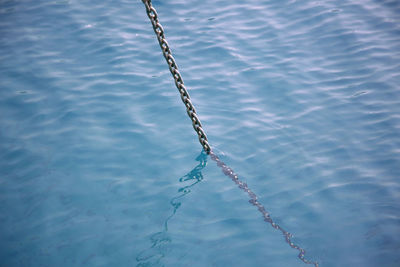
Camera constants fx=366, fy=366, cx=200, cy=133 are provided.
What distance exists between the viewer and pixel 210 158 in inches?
194

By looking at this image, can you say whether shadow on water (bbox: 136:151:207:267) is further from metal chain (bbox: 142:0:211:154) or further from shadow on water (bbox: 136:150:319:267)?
metal chain (bbox: 142:0:211:154)

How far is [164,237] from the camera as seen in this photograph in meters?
4.05

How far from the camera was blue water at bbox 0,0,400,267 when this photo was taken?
4.02 m

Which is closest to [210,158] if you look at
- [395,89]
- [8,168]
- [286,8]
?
[8,168]

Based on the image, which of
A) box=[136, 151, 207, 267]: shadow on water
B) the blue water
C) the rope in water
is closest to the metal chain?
the rope in water

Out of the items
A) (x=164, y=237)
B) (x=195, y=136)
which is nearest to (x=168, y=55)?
(x=195, y=136)

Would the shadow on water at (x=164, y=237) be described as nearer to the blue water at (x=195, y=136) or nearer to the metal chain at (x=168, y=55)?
the blue water at (x=195, y=136)

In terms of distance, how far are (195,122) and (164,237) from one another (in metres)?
1.33

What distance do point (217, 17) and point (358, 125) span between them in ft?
11.7

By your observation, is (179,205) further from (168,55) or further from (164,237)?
(168,55)

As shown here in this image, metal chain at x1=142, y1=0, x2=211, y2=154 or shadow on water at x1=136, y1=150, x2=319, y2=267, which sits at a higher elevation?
metal chain at x1=142, y1=0, x2=211, y2=154

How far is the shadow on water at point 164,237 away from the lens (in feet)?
12.6

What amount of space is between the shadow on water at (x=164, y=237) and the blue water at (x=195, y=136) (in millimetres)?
17

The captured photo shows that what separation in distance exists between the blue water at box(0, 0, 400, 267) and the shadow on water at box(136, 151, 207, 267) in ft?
0.05
